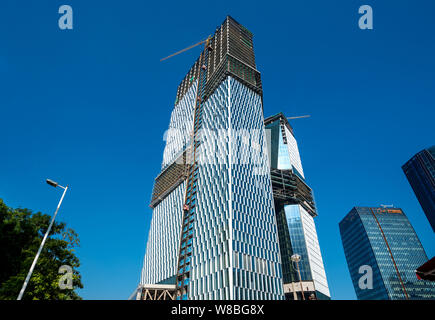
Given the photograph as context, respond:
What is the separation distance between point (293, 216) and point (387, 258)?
105 metres

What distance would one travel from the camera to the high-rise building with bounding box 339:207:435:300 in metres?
155

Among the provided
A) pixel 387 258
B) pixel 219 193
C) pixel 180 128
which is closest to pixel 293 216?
pixel 219 193

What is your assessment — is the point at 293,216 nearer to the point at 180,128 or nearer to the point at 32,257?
the point at 180,128

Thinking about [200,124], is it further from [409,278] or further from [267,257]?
[409,278]

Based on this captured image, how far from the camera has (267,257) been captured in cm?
7331

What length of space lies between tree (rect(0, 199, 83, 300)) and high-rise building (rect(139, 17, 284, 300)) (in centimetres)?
4117

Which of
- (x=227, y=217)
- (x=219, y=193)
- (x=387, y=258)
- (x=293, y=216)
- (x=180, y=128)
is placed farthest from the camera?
(x=387, y=258)

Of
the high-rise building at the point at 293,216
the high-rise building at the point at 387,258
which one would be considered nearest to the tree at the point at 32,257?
the high-rise building at the point at 293,216

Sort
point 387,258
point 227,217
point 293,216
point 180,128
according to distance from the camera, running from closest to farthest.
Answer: point 227,217
point 293,216
point 180,128
point 387,258

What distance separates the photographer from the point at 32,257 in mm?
26672

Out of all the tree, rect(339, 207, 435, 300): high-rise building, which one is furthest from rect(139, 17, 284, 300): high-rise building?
rect(339, 207, 435, 300): high-rise building
